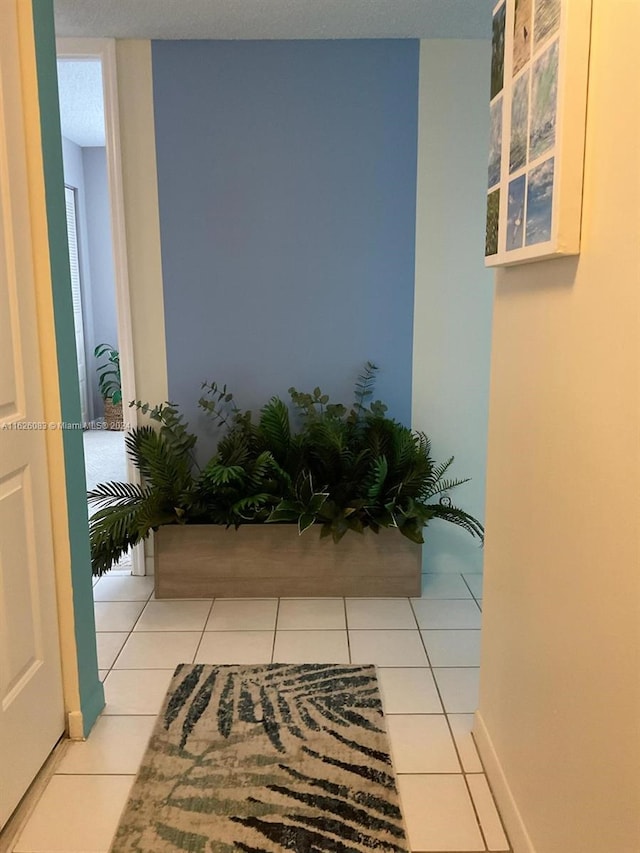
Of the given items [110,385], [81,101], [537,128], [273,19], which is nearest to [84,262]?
[110,385]

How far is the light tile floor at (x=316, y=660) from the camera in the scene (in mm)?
1735

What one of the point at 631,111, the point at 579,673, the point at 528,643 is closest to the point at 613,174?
the point at 631,111

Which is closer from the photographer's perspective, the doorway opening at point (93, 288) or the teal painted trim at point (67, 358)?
the teal painted trim at point (67, 358)

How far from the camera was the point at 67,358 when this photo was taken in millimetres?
1956

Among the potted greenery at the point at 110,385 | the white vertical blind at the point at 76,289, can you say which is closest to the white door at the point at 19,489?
the potted greenery at the point at 110,385

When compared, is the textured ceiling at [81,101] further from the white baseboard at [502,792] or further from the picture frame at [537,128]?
the white baseboard at [502,792]

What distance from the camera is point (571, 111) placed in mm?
1207

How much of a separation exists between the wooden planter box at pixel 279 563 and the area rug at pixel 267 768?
0.58 meters

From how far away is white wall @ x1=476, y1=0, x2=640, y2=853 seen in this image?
1.07m

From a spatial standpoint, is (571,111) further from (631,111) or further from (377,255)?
(377,255)

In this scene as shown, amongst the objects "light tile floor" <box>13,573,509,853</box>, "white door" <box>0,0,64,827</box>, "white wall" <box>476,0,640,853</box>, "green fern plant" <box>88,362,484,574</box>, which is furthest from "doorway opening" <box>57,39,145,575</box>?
"white wall" <box>476,0,640,853</box>

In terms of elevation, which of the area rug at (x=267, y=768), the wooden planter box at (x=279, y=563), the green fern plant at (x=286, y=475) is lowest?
the area rug at (x=267, y=768)

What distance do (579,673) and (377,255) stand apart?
218 centimetres

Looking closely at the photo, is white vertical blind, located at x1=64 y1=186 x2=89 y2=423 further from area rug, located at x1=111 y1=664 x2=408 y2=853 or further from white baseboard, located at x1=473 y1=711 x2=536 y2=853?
white baseboard, located at x1=473 y1=711 x2=536 y2=853
